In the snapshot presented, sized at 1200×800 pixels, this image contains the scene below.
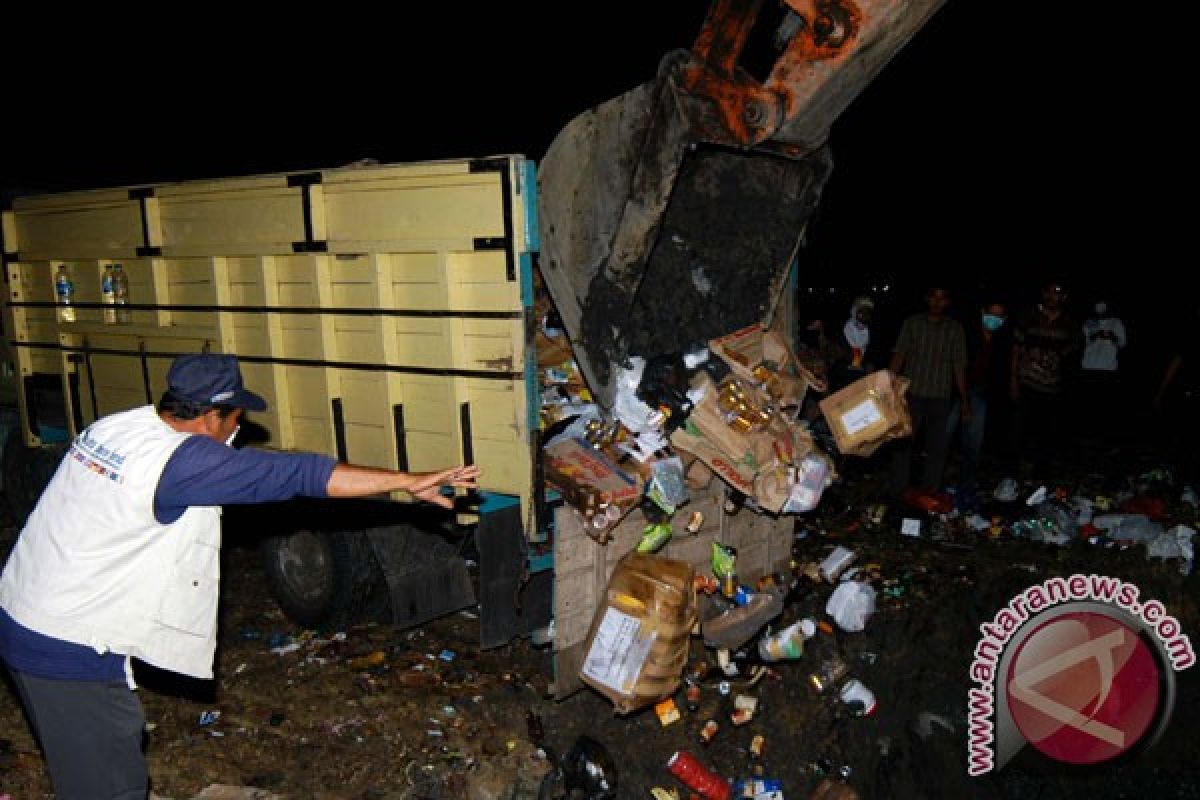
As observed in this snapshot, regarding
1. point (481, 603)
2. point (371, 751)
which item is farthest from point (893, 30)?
point (371, 751)

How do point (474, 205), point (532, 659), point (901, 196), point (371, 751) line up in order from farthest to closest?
point (901, 196)
point (532, 659)
point (371, 751)
point (474, 205)

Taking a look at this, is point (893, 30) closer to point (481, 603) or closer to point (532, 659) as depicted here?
point (481, 603)

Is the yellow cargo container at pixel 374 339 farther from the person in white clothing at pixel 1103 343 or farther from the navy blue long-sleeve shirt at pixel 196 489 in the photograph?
the person in white clothing at pixel 1103 343

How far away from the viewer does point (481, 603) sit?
3811 millimetres

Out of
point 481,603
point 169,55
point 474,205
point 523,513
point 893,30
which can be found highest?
point 169,55

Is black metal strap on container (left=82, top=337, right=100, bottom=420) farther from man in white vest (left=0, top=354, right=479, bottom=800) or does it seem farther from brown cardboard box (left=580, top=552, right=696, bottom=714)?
brown cardboard box (left=580, top=552, right=696, bottom=714)

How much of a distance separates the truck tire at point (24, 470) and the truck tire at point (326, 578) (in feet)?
7.24

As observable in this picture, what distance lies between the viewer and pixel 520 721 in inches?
163

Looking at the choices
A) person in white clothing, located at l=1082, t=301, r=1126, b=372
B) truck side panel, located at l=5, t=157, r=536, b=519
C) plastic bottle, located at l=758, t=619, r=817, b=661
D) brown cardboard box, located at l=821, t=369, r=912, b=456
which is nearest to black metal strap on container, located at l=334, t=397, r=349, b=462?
truck side panel, located at l=5, t=157, r=536, b=519

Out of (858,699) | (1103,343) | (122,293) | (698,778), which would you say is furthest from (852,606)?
(1103,343)

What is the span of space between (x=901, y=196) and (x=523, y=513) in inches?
625

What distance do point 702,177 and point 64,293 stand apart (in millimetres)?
4424

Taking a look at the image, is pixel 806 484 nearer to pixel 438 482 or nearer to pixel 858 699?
pixel 858 699

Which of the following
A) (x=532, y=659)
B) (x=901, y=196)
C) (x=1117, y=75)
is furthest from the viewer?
(x=901, y=196)
